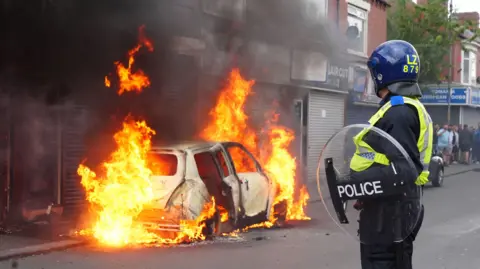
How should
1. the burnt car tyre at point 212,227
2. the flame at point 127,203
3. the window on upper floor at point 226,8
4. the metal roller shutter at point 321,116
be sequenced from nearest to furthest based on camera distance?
1. the flame at point 127,203
2. the burnt car tyre at point 212,227
3. the window on upper floor at point 226,8
4. the metal roller shutter at point 321,116

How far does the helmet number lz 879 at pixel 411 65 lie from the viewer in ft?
11.3

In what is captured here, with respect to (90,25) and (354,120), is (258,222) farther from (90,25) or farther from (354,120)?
(354,120)

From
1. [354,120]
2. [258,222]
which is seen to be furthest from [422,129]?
[354,120]

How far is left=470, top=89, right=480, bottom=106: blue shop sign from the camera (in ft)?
107

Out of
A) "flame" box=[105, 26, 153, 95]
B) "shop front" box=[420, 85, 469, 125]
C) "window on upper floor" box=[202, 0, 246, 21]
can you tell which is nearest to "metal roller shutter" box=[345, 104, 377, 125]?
"shop front" box=[420, 85, 469, 125]

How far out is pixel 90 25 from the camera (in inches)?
396

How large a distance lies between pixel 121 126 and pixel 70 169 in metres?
1.30

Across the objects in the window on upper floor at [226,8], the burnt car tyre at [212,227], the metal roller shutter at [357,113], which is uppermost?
the window on upper floor at [226,8]

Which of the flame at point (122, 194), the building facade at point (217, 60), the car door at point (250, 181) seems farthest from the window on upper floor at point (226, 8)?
the flame at point (122, 194)

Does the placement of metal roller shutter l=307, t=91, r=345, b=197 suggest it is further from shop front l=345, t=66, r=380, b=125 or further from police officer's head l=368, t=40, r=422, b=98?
police officer's head l=368, t=40, r=422, b=98

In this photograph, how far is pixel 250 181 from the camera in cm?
929

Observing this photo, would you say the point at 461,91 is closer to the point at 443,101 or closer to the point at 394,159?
the point at 443,101

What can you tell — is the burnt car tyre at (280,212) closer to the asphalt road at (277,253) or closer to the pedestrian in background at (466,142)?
the asphalt road at (277,253)

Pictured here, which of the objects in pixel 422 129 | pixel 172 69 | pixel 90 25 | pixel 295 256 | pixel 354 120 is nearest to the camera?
pixel 422 129
